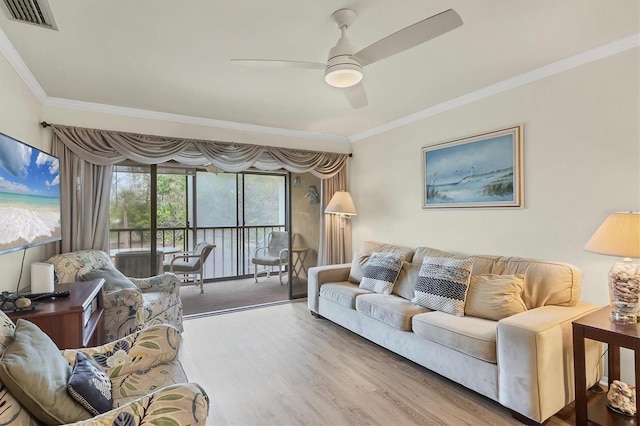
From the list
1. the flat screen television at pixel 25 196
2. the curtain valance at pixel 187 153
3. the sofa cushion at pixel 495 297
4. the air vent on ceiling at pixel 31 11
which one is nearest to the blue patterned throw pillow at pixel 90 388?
the flat screen television at pixel 25 196

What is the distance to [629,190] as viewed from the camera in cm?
230

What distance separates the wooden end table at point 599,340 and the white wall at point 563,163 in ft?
1.63

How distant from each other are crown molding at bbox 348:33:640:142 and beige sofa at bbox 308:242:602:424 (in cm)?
150

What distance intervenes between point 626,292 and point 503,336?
75 centimetres

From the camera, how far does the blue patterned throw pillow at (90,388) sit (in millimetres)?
1191

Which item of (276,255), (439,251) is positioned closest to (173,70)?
(439,251)

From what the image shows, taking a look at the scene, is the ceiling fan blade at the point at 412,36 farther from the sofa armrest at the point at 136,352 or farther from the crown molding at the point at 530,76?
the sofa armrest at the point at 136,352

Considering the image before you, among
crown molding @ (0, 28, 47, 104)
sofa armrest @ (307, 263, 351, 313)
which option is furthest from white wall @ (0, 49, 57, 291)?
sofa armrest @ (307, 263, 351, 313)

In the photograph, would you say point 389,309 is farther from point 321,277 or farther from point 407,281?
point 321,277

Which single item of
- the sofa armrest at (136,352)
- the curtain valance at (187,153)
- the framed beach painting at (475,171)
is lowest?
the sofa armrest at (136,352)

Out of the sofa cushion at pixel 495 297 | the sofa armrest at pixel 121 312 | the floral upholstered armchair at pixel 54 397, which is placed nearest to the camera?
the floral upholstered armchair at pixel 54 397

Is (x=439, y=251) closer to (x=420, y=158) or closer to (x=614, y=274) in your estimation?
(x=420, y=158)

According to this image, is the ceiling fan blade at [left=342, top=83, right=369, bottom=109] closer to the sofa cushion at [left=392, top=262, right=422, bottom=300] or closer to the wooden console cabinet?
the sofa cushion at [left=392, top=262, right=422, bottom=300]

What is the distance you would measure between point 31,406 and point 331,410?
163cm
